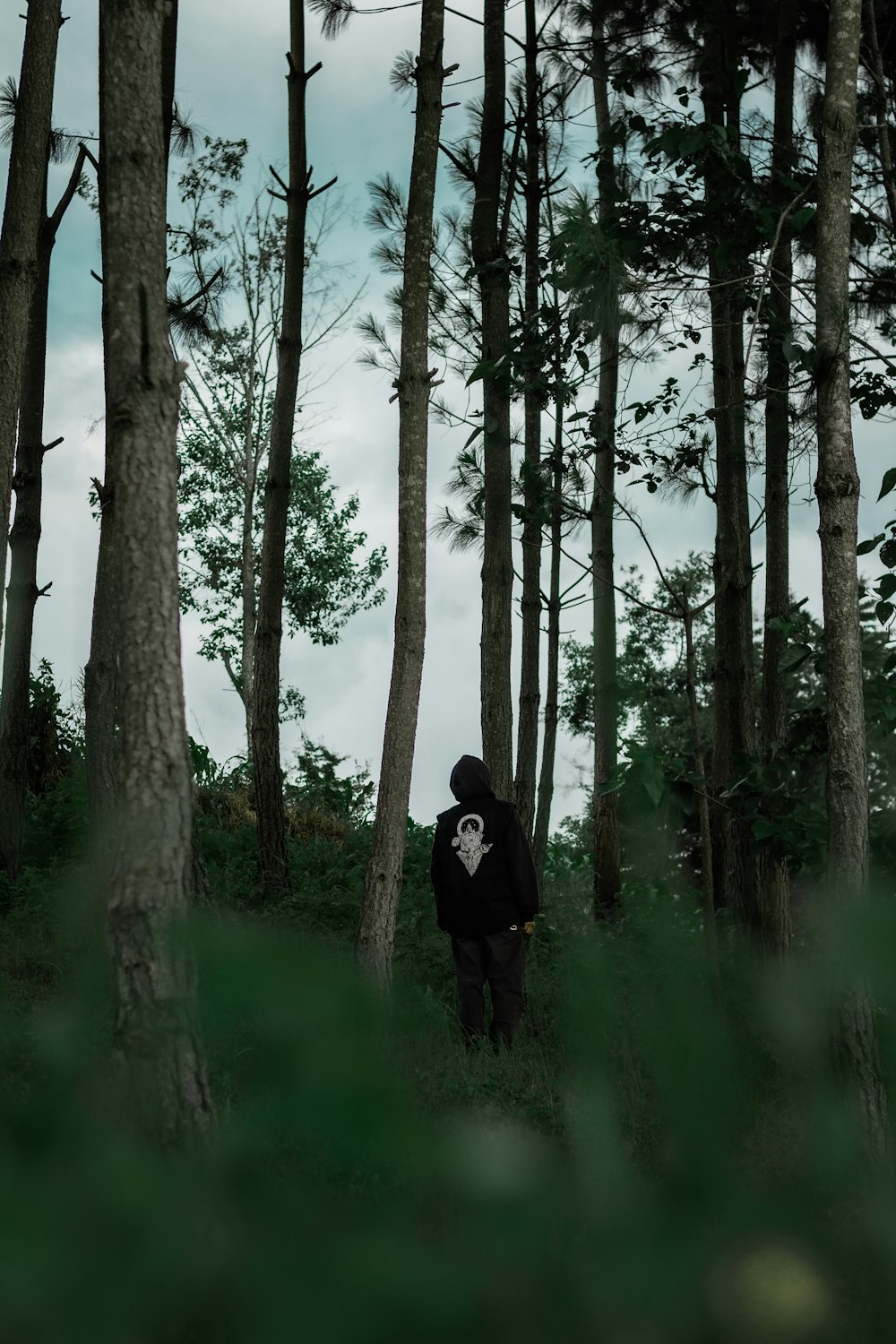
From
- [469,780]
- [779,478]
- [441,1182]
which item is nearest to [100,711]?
[469,780]

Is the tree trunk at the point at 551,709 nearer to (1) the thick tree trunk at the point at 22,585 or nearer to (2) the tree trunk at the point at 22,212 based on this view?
(1) the thick tree trunk at the point at 22,585

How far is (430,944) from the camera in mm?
10172

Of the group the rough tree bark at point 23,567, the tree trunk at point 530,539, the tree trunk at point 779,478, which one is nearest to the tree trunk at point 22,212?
the rough tree bark at point 23,567

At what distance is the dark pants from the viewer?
7.20 meters

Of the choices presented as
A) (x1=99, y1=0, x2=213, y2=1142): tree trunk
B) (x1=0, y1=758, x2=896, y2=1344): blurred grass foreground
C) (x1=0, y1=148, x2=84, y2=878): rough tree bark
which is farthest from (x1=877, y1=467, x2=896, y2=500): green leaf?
(x1=0, y1=148, x2=84, y2=878): rough tree bark

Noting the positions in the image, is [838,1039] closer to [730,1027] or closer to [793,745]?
[730,1027]

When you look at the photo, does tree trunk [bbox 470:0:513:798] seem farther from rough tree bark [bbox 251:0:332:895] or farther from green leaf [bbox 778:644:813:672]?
green leaf [bbox 778:644:813:672]

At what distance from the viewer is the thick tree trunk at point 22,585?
11508 mm

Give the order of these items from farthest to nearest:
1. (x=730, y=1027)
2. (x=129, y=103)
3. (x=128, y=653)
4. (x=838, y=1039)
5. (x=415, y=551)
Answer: (x=415, y=551) → (x=129, y=103) → (x=128, y=653) → (x=730, y=1027) → (x=838, y=1039)

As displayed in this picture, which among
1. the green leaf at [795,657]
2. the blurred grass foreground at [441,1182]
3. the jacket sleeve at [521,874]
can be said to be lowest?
the blurred grass foreground at [441,1182]

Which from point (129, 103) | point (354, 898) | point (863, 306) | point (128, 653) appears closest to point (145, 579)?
point (128, 653)

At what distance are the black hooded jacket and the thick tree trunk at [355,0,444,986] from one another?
24.3 inches

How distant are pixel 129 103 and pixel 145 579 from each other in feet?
5.92

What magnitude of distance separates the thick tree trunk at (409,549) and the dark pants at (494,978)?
749 millimetres
